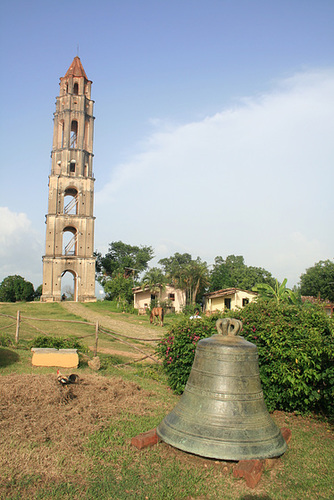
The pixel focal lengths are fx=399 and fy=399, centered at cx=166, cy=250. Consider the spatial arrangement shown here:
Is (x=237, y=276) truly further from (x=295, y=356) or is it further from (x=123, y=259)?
(x=295, y=356)

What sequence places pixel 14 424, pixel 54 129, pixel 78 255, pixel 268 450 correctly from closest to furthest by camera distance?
pixel 268 450, pixel 14 424, pixel 78 255, pixel 54 129

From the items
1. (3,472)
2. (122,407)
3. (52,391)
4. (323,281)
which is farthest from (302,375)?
(323,281)

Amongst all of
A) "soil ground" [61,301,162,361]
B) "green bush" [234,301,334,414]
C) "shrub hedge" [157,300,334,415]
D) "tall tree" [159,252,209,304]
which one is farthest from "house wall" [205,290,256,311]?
"green bush" [234,301,334,414]

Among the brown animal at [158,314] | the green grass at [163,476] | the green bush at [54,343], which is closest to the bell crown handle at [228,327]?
the green grass at [163,476]

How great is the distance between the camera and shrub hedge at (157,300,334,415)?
6852 millimetres

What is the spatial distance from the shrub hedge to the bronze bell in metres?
2.27

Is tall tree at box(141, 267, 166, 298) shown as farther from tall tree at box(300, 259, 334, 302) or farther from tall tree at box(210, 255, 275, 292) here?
tall tree at box(300, 259, 334, 302)

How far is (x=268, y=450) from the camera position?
4559mm

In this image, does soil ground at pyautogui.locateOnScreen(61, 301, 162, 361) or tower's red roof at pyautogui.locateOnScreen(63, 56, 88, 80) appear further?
tower's red roof at pyautogui.locateOnScreen(63, 56, 88, 80)

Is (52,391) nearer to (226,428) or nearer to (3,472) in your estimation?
(3,472)

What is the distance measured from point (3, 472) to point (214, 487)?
229 cm

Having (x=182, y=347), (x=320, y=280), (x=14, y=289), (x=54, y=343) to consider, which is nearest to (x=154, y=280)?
(x=14, y=289)

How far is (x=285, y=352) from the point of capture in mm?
Answer: 7156

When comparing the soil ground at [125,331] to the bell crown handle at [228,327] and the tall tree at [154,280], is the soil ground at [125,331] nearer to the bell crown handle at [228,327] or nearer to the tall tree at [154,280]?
the bell crown handle at [228,327]
